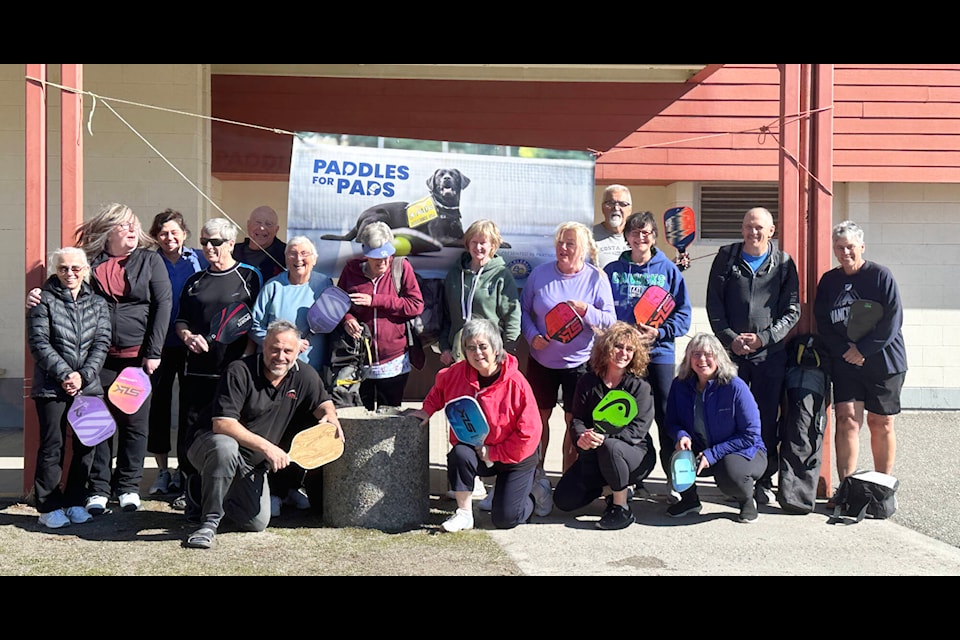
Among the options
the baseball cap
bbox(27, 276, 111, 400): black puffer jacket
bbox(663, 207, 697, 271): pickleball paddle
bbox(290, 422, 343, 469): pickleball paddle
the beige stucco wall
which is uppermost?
the beige stucco wall

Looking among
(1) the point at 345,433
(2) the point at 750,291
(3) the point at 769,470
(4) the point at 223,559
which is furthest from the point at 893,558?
(4) the point at 223,559

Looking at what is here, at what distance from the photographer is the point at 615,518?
17.4 ft

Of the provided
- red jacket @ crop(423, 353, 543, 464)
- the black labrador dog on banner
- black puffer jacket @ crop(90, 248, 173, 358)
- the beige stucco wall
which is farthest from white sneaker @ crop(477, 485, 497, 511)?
the beige stucco wall

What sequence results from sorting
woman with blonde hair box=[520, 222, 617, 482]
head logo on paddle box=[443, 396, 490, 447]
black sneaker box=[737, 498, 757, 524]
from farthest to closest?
woman with blonde hair box=[520, 222, 617, 482]
black sneaker box=[737, 498, 757, 524]
head logo on paddle box=[443, 396, 490, 447]

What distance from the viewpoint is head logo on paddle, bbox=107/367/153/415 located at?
17.5 ft

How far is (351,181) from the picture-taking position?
21.1ft

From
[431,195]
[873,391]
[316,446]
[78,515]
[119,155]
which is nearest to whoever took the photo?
[316,446]

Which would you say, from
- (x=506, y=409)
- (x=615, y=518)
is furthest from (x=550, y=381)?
(x=615, y=518)

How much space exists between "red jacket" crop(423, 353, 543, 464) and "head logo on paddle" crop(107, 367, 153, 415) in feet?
5.63

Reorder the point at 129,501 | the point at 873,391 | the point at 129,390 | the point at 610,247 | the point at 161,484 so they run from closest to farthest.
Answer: the point at 129,390 < the point at 129,501 < the point at 873,391 < the point at 161,484 < the point at 610,247

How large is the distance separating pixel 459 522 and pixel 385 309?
130cm

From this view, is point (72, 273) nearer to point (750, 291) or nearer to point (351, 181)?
point (351, 181)

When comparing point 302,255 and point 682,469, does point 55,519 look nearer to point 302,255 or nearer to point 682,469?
point 302,255

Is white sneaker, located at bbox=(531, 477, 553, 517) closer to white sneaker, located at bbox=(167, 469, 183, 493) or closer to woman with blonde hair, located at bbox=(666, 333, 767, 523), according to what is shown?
woman with blonde hair, located at bbox=(666, 333, 767, 523)
